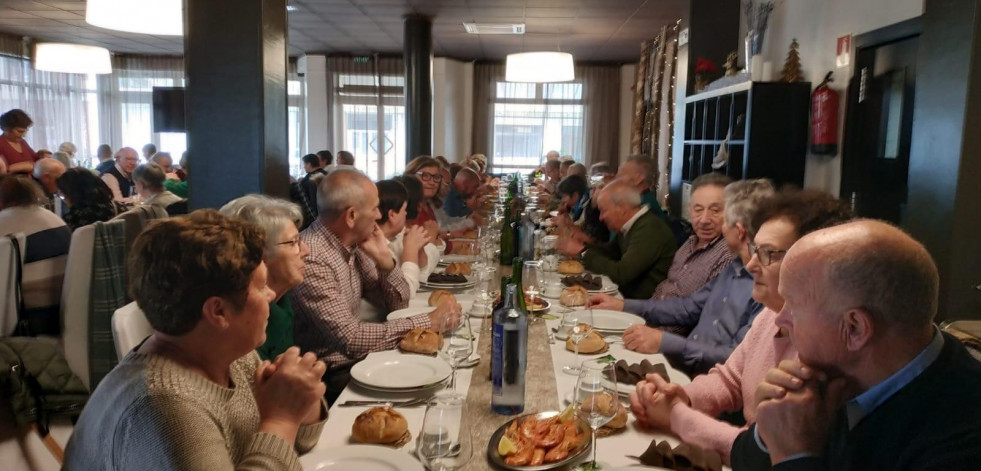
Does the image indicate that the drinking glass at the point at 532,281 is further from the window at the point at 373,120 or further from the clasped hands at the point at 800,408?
the window at the point at 373,120

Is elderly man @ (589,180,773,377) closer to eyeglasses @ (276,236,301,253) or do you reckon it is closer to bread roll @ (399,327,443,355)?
bread roll @ (399,327,443,355)

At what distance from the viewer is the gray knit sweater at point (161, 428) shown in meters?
1.12

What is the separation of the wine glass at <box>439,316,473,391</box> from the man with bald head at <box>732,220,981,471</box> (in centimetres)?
88

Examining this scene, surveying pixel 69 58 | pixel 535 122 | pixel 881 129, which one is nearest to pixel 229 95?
pixel 69 58

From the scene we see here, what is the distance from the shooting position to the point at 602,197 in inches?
159

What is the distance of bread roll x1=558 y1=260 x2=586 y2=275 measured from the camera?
12.4ft

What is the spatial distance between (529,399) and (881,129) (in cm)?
320

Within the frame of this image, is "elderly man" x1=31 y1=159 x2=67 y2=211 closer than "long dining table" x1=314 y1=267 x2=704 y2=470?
No

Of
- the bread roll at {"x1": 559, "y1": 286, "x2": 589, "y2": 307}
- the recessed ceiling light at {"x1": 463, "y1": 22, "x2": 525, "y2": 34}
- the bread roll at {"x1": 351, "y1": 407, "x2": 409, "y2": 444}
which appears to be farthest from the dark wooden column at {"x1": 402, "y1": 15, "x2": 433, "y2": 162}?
the bread roll at {"x1": 351, "y1": 407, "x2": 409, "y2": 444}

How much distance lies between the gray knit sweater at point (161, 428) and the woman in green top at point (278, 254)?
0.72 m

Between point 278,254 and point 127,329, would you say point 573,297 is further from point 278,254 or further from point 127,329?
point 127,329

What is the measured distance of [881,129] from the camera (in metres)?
3.99

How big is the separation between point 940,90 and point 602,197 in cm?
172

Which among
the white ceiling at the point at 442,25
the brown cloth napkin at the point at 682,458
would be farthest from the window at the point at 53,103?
the brown cloth napkin at the point at 682,458
